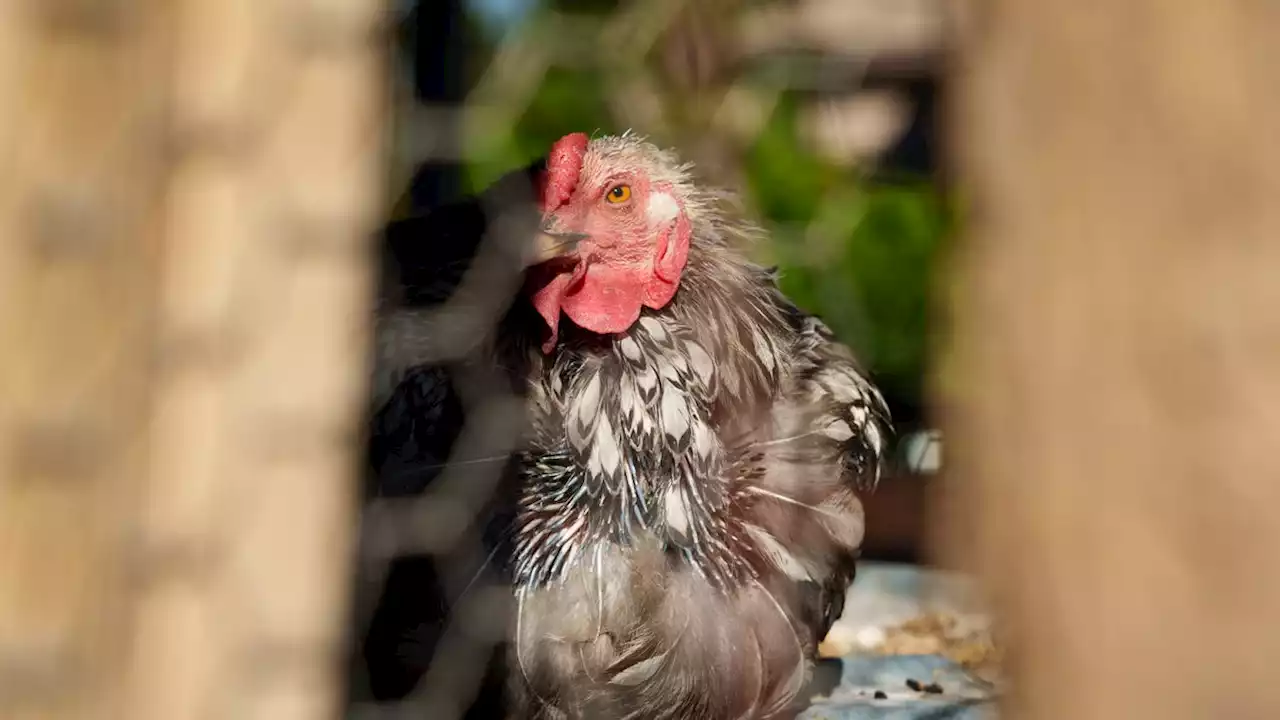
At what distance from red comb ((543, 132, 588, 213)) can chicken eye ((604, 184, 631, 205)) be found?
21 mm

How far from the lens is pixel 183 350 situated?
30cm

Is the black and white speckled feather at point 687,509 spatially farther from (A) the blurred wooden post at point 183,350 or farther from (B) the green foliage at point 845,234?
(A) the blurred wooden post at point 183,350

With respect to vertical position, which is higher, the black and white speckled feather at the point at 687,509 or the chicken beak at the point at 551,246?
the chicken beak at the point at 551,246

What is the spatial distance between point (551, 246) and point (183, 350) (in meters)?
0.21

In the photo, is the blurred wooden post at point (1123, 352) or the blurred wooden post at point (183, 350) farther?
the blurred wooden post at point (1123, 352)

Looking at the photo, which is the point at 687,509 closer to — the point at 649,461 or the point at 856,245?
the point at 649,461

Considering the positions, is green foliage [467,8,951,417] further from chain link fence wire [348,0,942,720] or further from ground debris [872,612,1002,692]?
ground debris [872,612,1002,692]

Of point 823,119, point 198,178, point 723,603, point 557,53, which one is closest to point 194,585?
point 198,178

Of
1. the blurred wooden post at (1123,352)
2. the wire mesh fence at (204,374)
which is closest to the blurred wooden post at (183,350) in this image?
the wire mesh fence at (204,374)

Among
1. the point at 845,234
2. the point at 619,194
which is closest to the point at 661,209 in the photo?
the point at 619,194

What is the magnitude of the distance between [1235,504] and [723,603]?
280 mm

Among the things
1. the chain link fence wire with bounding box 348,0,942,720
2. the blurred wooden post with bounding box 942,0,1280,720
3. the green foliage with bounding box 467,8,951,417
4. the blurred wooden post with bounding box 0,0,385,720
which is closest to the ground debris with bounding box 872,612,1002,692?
the blurred wooden post with bounding box 942,0,1280,720

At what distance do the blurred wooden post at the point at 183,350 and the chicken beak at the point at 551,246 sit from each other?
0.13 metres

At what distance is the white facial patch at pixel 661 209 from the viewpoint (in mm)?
489
